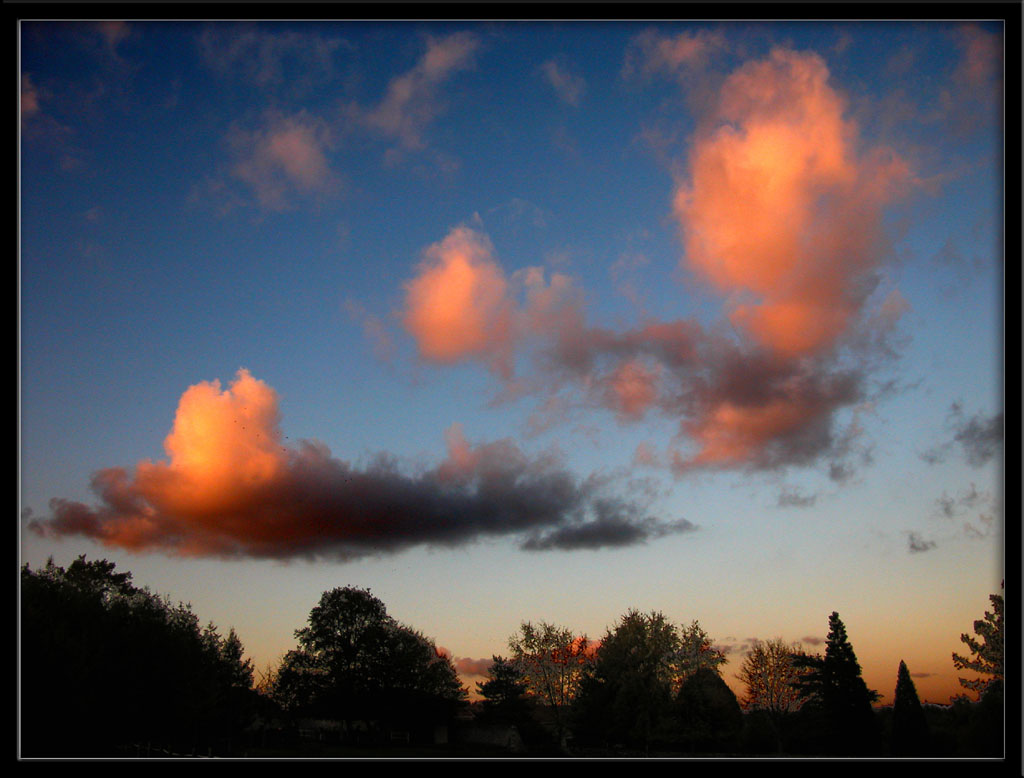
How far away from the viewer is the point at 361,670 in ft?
156

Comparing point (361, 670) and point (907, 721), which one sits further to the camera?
point (361, 670)

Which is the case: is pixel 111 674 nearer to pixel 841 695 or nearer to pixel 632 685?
pixel 632 685

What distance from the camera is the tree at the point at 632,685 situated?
127 feet

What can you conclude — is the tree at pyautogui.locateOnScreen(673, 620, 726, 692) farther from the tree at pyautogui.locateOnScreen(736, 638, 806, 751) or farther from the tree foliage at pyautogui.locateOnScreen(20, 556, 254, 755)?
the tree foliage at pyautogui.locateOnScreen(20, 556, 254, 755)

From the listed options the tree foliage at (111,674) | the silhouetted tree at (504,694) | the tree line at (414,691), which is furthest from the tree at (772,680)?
the tree foliage at (111,674)

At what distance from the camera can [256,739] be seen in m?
48.8

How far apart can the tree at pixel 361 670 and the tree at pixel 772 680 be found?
18.9 m

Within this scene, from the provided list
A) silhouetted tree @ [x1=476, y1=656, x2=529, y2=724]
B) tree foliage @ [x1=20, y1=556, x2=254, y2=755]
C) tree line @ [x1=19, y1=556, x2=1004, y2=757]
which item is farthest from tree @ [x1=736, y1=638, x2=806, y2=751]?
tree foliage @ [x1=20, y1=556, x2=254, y2=755]

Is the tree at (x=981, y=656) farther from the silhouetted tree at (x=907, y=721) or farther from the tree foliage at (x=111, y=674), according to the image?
the tree foliage at (x=111, y=674)

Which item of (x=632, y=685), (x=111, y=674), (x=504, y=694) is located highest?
(x=111, y=674)

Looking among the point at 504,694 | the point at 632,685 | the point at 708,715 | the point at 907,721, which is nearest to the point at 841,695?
the point at 907,721

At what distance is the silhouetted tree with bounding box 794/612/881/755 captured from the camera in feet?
115

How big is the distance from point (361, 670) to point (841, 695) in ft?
92.5

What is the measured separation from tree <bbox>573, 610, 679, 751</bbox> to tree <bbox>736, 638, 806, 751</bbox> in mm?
7192
